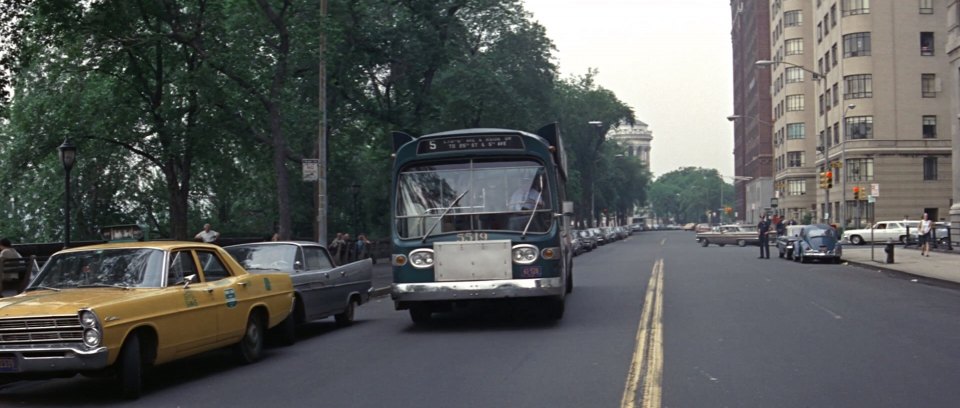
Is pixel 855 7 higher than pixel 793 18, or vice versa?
pixel 793 18

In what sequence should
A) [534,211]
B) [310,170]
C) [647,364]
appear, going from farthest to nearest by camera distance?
[310,170] → [534,211] → [647,364]

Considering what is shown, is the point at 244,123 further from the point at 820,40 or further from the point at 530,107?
the point at 820,40

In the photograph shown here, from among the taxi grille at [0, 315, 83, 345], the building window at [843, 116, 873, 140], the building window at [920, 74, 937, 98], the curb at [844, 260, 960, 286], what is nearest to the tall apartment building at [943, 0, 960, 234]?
the curb at [844, 260, 960, 286]

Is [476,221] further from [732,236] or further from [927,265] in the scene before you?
[732,236]

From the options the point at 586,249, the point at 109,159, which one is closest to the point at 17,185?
the point at 109,159

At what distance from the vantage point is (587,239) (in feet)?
193

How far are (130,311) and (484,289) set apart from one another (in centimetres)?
595

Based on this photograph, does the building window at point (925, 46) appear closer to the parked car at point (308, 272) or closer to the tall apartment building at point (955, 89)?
the tall apartment building at point (955, 89)

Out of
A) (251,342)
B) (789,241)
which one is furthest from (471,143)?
(789,241)

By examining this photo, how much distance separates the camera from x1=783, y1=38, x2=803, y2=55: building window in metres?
90.4

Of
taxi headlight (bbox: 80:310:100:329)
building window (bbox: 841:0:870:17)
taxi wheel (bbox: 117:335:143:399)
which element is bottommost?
taxi wheel (bbox: 117:335:143:399)

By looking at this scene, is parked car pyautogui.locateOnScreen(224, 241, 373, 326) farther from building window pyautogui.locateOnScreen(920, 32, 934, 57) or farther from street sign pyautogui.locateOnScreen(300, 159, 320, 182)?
building window pyautogui.locateOnScreen(920, 32, 934, 57)

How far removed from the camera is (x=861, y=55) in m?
66.8

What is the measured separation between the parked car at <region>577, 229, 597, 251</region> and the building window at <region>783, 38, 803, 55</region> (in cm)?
3791
